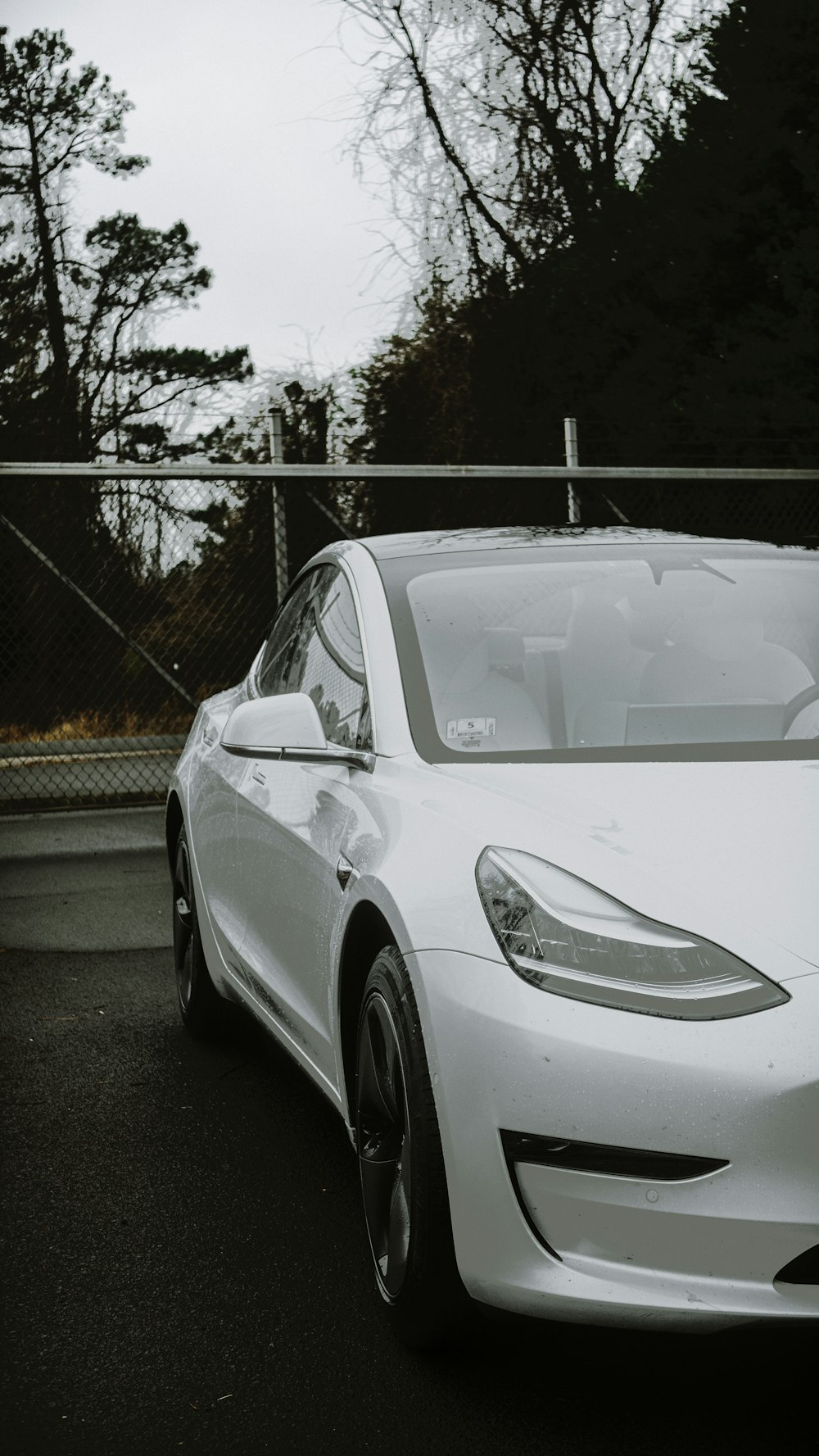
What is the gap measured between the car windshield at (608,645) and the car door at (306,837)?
0.63 feet

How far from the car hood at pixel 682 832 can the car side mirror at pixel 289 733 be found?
0.38m

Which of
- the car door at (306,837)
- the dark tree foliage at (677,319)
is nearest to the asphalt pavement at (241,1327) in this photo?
the car door at (306,837)

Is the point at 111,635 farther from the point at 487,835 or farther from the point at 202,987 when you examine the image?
the point at 487,835

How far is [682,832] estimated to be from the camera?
247 cm

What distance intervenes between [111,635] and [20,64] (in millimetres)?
13142

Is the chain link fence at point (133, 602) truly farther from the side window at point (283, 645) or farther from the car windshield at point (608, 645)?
the car windshield at point (608, 645)

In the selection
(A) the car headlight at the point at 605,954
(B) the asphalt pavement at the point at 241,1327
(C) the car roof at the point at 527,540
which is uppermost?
(C) the car roof at the point at 527,540

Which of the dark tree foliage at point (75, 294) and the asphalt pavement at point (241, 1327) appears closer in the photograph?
the asphalt pavement at point (241, 1327)

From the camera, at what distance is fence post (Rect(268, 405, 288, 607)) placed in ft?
35.1

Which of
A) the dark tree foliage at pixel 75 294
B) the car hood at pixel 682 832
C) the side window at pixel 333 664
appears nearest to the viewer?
the car hood at pixel 682 832

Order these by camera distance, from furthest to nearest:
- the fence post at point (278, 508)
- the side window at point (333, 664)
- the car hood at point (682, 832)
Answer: the fence post at point (278, 508) < the side window at point (333, 664) < the car hood at point (682, 832)

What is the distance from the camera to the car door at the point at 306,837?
10.4 ft

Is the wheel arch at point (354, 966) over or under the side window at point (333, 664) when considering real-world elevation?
under

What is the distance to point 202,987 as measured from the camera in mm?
4781
